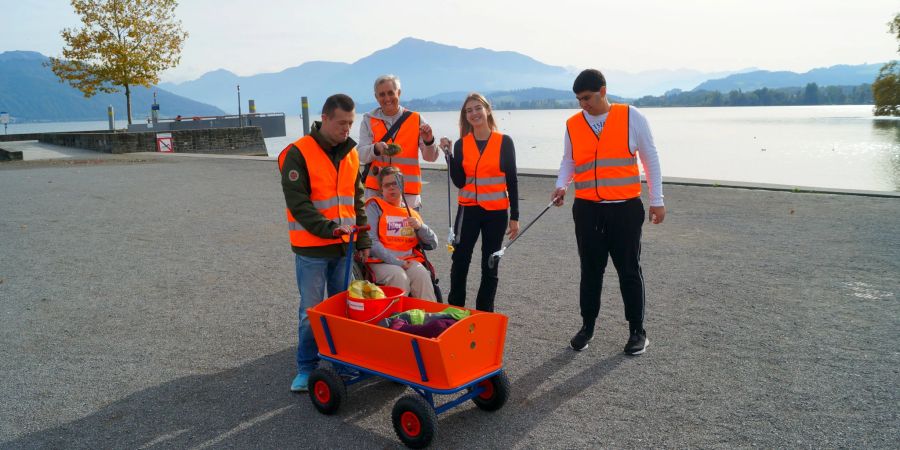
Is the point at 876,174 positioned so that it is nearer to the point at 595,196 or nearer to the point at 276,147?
the point at 595,196

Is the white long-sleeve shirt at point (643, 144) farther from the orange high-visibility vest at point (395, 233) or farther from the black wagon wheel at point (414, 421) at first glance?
the black wagon wheel at point (414, 421)

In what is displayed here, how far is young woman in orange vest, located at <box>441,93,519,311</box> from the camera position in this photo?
5.14 meters

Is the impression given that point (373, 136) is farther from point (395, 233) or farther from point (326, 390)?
point (326, 390)

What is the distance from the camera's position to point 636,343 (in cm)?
491

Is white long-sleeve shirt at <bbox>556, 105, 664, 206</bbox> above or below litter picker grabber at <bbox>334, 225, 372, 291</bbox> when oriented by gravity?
above

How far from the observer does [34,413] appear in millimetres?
4086

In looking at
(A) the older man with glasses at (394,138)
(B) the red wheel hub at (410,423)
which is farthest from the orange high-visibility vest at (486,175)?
(B) the red wheel hub at (410,423)

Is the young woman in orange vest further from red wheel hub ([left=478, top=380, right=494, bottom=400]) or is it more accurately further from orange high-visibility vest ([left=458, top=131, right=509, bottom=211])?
red wheel hub ([left=478, top=380, right=494, bottom=400])

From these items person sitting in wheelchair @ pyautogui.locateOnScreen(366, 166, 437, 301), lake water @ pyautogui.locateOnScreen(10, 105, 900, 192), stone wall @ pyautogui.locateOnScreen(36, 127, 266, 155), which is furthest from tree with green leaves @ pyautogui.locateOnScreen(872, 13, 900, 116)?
person sitting in wheelchair @ pyautogui.locateOnScreen(366, 166, 437, 301)

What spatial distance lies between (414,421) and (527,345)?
170 centimetres

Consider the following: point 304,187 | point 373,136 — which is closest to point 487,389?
point 304,187

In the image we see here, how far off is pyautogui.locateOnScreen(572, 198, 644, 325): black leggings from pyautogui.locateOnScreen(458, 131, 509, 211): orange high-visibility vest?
0.59m

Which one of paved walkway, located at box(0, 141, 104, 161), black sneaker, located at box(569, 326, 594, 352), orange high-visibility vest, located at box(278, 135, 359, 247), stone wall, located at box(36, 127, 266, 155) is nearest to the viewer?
orange high-visibility vest, located at box(278, 135, 359, 247)

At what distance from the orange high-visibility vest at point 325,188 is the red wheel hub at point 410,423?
3.86 feet
